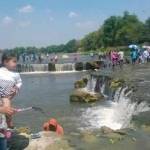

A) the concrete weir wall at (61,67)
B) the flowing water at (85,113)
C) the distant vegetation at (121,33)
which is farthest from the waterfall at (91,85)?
the distant vegetation at (121,33)

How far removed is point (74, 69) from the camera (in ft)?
187

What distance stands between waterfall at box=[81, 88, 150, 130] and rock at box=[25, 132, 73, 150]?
315 inches

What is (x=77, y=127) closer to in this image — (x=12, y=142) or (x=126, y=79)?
(x=126, y=79)

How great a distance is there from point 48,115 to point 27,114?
1157 mm

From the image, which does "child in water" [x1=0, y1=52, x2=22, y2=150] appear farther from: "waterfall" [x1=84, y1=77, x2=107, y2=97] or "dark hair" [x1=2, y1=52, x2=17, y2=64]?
"waterfall" [x1=84, y1=77, x2=107, y2=97]

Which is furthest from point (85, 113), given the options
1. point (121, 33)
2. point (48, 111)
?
point (121, 33)

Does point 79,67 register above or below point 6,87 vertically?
below

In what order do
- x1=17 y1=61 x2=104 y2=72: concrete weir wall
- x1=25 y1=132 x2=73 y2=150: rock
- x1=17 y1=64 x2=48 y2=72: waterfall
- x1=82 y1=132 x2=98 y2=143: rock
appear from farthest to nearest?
x1=17 y1=64 x2=48 y2=72: waterfall, x1=17 y1=61 x2=104 y2=72: concrete weir wall, x1=82 y1=132 x2=98 y2=143: rock, x1=25 y1=132 x2=73 y2=150: rock

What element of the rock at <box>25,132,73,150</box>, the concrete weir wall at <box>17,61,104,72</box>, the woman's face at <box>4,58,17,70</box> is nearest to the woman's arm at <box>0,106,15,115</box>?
the woman's face at <box>4,58,17,70</box>

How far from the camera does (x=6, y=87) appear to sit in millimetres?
7121

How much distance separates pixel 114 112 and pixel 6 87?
14162 mm

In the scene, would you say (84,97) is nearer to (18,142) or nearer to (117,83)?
(117,83)

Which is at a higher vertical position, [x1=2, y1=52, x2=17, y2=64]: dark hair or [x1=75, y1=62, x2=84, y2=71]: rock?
[x1=2, y1=52, x2=17, y2=64]: dark hair

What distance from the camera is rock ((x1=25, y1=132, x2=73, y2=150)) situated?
815 centimetres
